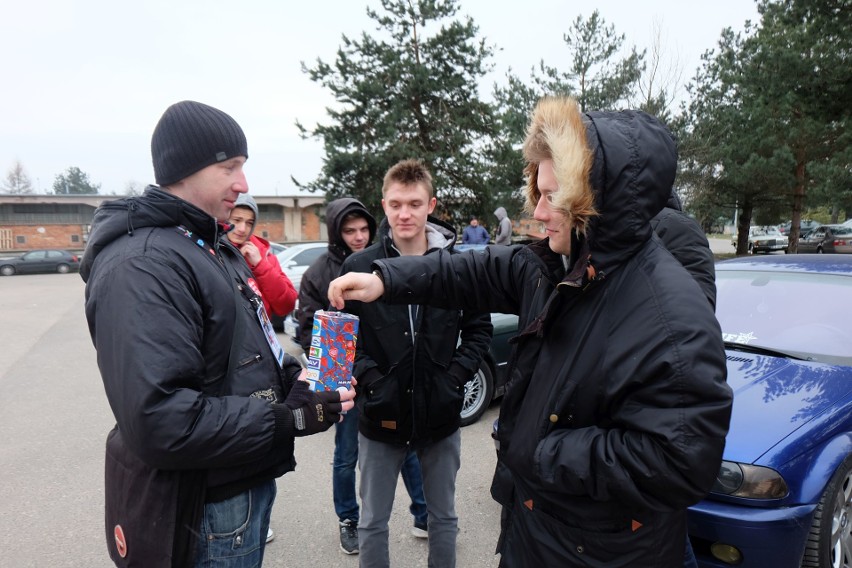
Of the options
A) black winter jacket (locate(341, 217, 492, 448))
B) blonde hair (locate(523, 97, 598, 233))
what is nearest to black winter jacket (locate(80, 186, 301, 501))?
black winter jacket (locate(341, 217, 492, 448))

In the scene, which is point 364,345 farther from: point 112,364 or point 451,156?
point 451,156

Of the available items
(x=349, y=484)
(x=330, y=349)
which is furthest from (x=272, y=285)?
(x=349, y=484)

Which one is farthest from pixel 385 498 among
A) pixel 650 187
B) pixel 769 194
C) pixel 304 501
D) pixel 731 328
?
pixel 769 194

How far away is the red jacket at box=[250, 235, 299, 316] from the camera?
2504 millimetres

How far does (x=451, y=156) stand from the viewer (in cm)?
1884

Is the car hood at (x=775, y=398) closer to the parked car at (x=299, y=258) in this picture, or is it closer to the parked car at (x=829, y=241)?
the parked car at (x=299, y=258)

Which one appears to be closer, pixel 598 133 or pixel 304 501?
pixel 598 133

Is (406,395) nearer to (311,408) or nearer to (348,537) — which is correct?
(311,408)

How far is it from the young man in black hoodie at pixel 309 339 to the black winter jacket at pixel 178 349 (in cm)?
163

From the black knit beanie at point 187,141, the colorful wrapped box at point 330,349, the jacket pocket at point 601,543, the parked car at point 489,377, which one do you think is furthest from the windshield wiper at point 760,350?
the black knit beanie at point 187,141

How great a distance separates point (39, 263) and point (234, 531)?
37.4 metres

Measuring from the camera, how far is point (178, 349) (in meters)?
1.41

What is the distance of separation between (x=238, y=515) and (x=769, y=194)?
25859mm

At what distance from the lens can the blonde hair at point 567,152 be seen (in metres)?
1.35
